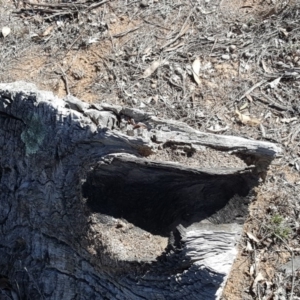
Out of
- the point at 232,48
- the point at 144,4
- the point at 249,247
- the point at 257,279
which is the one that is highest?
the point at 144,4

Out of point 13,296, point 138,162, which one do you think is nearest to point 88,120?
point 138,162

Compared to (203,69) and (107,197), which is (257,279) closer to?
(107,197)

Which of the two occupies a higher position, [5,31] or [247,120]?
[5,31]

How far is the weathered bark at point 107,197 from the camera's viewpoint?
207cm

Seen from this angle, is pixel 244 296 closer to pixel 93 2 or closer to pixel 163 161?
pixel 163 161

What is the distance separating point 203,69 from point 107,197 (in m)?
1.66

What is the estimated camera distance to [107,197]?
7.55ft

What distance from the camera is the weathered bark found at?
207 centimetres

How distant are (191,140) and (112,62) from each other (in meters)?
1.82

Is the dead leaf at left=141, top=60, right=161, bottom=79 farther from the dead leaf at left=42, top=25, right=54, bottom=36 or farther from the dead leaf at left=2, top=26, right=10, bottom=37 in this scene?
the dead leaf at left=2, top=26, right=10, bottom=37

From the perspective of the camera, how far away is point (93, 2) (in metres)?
4.29

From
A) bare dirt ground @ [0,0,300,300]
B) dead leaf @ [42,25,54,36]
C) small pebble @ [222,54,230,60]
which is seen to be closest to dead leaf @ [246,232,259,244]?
bare dirt ground @ [0,0,300,300]

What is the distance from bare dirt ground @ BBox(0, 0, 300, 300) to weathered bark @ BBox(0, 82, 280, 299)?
2.45 feet

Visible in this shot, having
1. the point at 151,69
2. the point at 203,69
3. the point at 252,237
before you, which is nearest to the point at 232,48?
the point at 203,69
